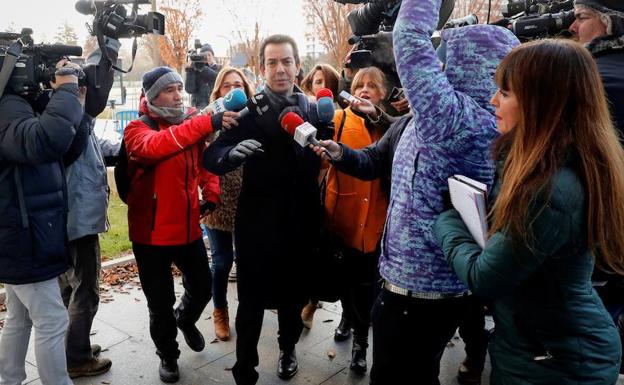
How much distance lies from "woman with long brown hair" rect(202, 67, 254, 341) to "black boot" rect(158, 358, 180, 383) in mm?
595

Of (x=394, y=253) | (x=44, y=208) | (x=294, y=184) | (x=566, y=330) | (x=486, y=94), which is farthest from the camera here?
(x=294, y=184)

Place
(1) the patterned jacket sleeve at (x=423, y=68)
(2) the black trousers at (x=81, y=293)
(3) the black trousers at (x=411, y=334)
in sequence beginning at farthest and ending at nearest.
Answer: (2) the black trousers at (x=81, y=293)
(3) the black trousers at (x=411, y=334)
(1) the patterned jacket sleeve at (x=423, y=68)

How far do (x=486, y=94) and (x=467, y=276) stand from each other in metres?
0.73

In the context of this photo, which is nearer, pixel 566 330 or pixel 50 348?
pixel 566 330

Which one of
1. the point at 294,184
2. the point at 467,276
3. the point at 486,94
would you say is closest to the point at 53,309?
the point at 294,184

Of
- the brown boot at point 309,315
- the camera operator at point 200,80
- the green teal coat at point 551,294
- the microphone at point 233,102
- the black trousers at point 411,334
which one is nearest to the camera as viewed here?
the green teal coat at point 551,294

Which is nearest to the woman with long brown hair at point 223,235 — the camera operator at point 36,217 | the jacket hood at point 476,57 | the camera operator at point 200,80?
the camera operator at point 36,217

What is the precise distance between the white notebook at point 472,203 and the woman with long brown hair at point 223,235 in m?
2.41

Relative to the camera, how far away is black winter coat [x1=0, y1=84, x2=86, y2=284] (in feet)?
7.92

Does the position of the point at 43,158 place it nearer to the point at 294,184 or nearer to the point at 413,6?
the point at 294,184

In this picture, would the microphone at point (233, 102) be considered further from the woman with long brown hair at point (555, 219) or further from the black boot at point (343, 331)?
the black boot at point (343, 331)

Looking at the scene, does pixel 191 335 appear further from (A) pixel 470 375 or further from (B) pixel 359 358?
(A) pixel 470 375

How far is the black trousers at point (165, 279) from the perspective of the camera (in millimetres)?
3191

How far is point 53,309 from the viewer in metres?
2.69
